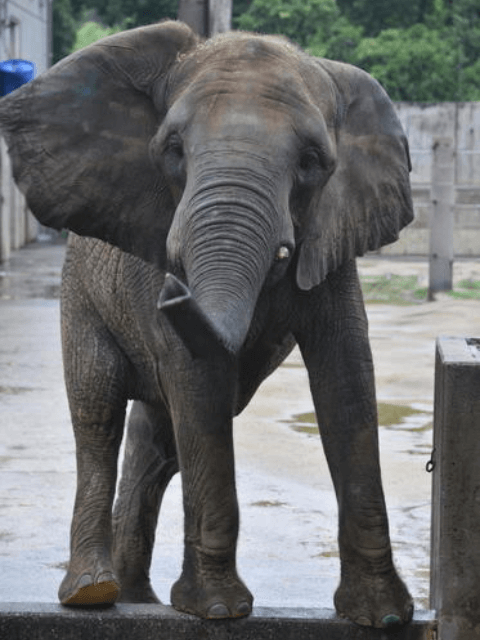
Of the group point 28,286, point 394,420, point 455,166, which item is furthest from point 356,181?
point 455,166

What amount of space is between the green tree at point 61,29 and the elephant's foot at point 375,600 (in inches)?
1219

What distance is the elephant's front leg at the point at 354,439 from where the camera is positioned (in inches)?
183

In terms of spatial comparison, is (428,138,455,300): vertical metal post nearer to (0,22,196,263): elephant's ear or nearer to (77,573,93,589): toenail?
(77,573,93,589): toenail

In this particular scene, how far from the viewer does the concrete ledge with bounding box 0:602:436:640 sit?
15.1ft

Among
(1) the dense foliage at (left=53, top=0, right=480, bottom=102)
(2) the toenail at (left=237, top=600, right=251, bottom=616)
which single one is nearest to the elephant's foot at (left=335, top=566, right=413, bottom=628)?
(2) the toenail at (left=237, top=600, right=251, bottom=616)

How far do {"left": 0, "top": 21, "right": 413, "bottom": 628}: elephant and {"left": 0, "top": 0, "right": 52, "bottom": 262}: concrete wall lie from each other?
18.5 m

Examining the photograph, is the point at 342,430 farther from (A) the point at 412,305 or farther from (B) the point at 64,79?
(A) the point at 412,305

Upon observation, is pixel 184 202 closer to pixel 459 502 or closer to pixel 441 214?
pixel 459 502

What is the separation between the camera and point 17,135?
15.4 feet

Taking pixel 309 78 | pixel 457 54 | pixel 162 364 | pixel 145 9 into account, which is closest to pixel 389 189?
pixel 309 78

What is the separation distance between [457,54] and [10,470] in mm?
25378

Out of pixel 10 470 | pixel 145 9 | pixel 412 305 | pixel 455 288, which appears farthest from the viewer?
pixel 145 9

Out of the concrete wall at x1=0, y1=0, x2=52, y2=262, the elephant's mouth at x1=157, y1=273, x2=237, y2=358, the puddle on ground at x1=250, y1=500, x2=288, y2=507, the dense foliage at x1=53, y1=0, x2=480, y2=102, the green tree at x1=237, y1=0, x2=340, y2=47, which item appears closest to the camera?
the elephant's mouth at x1=157, y1=273, x2=237, y2=358

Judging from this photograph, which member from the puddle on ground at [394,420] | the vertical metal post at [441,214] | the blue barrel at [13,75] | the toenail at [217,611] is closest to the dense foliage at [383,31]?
the blue barrel at [13,75]
